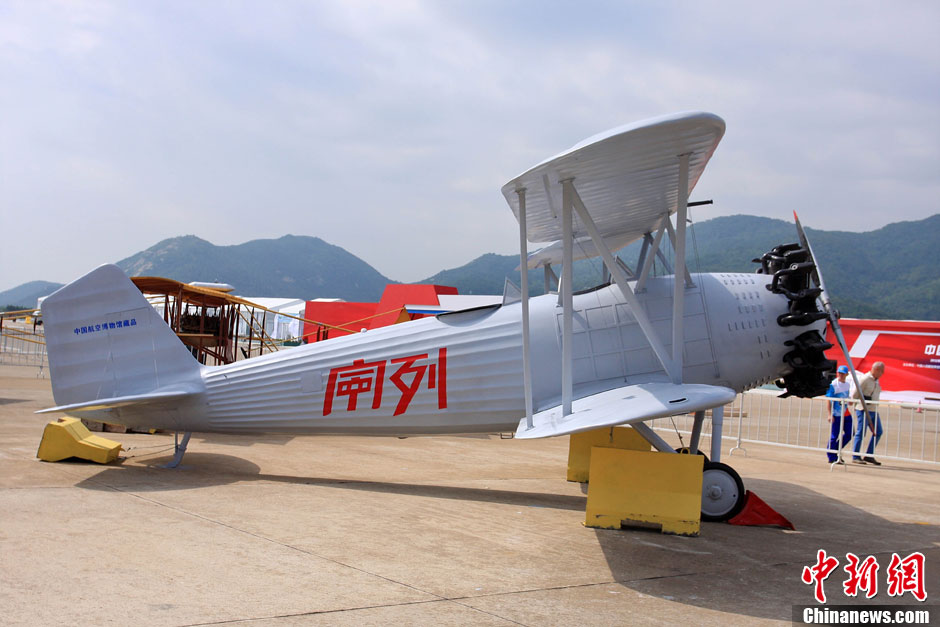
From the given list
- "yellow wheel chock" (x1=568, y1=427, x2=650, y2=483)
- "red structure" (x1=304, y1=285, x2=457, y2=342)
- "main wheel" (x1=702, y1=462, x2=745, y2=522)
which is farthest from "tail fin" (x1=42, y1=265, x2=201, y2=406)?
"red structure" (x1=304, y1=285, x2=457, y2=342)

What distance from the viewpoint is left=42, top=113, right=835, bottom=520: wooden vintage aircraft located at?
6.41 meters

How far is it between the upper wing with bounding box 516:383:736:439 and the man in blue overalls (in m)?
7.48

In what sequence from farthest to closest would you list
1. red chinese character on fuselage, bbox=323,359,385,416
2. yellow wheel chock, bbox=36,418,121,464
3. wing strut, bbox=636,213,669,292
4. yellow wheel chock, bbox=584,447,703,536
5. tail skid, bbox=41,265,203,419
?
yellow wheel chock, bbox=36,418,121,464 < tail skid, bbox=41,265,203,419 < red chinese character on fuselage, bbox=323,359,385,416 < wing strut, bbox=636,213,669,292 < yellow wheel chock, bbox=584,447,703,536

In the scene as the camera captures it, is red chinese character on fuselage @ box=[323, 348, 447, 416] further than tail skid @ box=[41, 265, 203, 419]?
No

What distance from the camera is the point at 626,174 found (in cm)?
653

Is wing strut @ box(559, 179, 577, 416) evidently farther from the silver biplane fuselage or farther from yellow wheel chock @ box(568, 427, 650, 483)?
yellow wheel chock @ box(568, 427, 650, 483)

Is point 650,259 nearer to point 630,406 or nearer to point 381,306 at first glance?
point 630,406

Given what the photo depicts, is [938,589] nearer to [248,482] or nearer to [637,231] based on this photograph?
[637,231]

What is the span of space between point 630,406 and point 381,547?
7.31 feet

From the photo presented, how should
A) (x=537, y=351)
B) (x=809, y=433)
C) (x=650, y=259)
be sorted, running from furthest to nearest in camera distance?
(x=809, y=433)
(x=650, y=259)
(x=537, y=351)

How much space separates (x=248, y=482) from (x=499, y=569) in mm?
3923

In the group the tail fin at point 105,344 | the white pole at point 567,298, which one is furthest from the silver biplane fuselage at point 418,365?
the white pole at point 567,298

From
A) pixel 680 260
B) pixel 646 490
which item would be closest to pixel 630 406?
pixel 646 490

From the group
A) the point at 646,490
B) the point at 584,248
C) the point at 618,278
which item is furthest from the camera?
the point at 584,248
